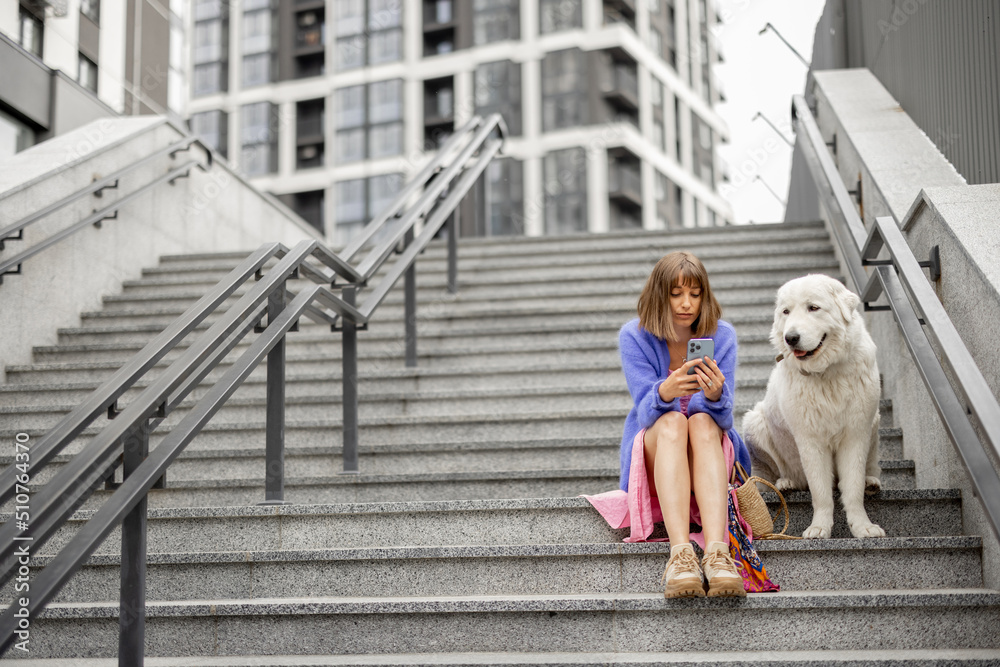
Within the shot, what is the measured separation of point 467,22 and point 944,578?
1358 inches

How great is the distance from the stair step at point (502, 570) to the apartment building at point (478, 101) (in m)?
27.6

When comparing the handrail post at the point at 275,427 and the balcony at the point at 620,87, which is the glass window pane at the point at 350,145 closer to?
the balcony at the point at 620,87

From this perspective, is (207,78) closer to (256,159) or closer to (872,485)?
(256,159)

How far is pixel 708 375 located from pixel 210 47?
40.9 meters

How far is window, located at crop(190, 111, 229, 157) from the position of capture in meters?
38.4

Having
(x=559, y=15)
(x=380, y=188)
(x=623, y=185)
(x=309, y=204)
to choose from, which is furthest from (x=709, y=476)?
(x=309, y=204)

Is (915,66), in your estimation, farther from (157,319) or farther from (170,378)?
(157,319)

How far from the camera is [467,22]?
35125mm

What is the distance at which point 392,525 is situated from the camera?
11.4 ft

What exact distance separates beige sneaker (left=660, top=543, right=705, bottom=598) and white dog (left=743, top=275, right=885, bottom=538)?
540mm

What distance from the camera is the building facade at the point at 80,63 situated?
28.2 feet

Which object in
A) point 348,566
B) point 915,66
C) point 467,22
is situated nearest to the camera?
point 348,566

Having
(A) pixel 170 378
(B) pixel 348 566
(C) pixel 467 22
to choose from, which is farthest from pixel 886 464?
(C) pixel 467 22

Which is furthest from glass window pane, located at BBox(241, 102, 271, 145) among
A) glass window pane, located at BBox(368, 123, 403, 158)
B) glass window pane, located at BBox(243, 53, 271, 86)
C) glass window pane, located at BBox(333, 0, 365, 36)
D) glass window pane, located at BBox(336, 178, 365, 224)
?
glass window pane, located at BBox(368, 123, 403, 158)
